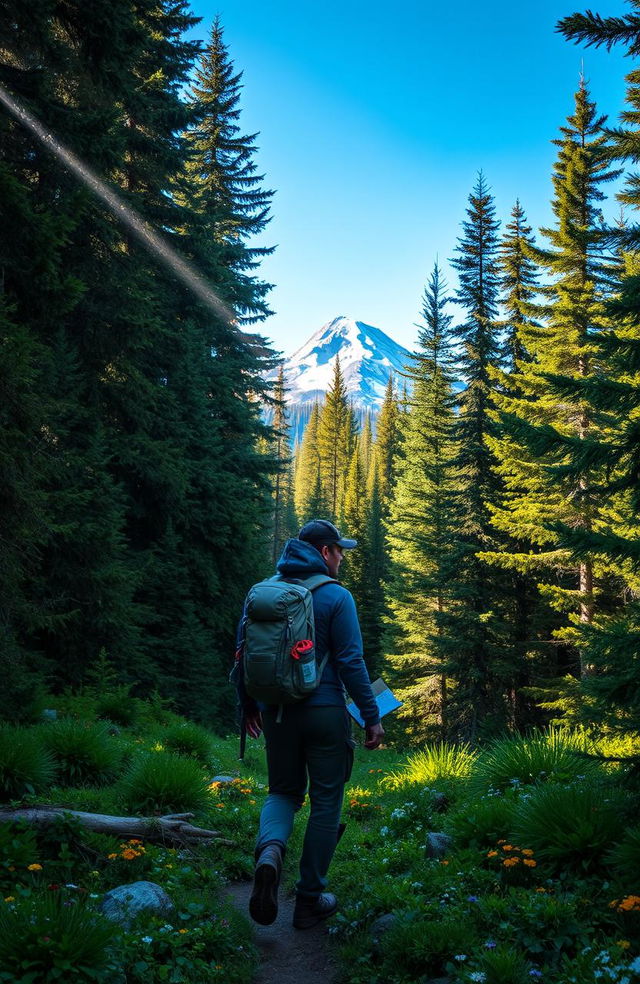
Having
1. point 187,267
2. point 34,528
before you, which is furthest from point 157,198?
point 34,528

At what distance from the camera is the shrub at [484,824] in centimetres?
439

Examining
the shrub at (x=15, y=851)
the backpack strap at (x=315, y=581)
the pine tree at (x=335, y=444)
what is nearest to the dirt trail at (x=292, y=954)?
the shrub at (x=15, y=851)

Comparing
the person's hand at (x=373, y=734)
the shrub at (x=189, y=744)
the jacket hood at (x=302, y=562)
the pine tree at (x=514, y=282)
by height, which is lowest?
the shrub at (x=189, y=744)

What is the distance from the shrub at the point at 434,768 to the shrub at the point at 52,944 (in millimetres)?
4773

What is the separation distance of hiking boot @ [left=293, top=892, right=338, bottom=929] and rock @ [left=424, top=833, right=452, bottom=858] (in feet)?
3.15

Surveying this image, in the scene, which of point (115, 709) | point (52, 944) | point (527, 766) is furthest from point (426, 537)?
point (52, 944)

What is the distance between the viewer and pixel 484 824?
4.46 meters

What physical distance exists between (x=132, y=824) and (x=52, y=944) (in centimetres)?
219

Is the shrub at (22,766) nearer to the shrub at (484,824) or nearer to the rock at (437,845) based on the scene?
the rock at (437,845)

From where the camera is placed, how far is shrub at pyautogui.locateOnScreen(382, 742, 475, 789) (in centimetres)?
681

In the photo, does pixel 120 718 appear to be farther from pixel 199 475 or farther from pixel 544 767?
pixel 199 475

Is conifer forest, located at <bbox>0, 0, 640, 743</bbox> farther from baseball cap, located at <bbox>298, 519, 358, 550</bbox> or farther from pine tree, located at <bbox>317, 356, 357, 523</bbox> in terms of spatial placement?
pine tree, located at <bbox>317, 356, 357, 523</bbox>

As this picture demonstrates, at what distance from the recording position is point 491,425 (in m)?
19.1

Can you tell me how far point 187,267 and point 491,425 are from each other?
10.7m
